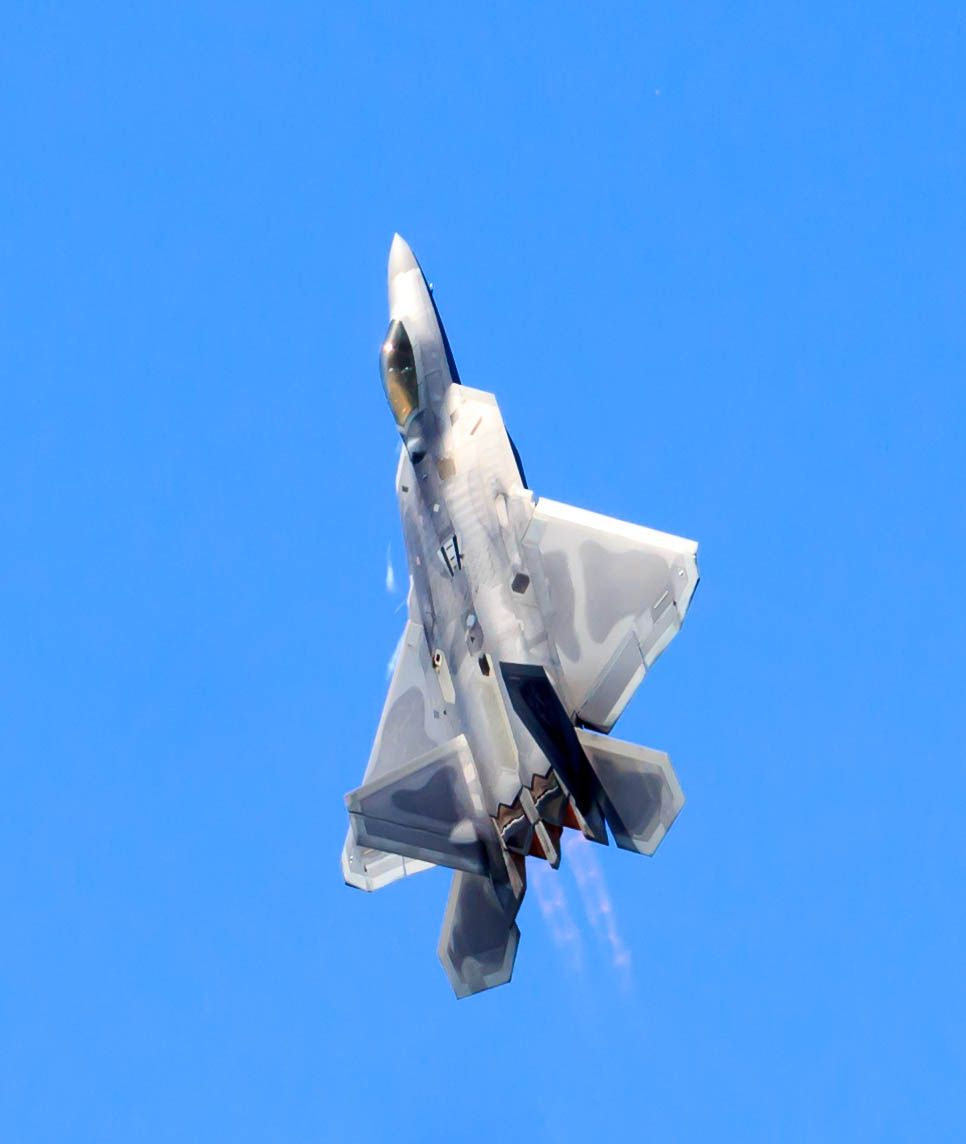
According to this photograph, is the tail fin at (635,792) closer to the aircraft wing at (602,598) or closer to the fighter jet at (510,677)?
the fighter jet at (510,677)

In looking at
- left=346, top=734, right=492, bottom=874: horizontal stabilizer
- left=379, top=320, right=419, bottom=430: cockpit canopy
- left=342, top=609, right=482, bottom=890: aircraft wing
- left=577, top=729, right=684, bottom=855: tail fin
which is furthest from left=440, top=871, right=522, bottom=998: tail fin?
left=379, top=320, right=419, bottom=430: cockpit canopy

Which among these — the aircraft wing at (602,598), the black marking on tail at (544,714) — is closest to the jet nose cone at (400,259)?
the aircraft wing at (602,598)

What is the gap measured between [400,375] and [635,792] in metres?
6.71

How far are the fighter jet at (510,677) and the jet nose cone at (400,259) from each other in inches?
95.5

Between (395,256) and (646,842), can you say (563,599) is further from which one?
(395,256)

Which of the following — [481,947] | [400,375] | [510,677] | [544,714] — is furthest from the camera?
[400,375]

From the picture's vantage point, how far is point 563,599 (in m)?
20.4

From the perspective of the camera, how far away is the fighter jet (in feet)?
63.4

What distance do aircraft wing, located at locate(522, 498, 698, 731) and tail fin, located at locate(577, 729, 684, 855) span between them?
832 millimetres

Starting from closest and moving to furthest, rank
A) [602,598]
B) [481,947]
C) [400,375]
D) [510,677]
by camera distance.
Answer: [510,677], [602,598], [481,947], [400,375]

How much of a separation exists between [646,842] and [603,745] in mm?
1197

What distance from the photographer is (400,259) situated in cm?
2428

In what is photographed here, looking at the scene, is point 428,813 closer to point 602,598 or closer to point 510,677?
point 510,677

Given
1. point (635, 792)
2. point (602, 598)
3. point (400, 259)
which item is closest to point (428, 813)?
point (635, 792)
